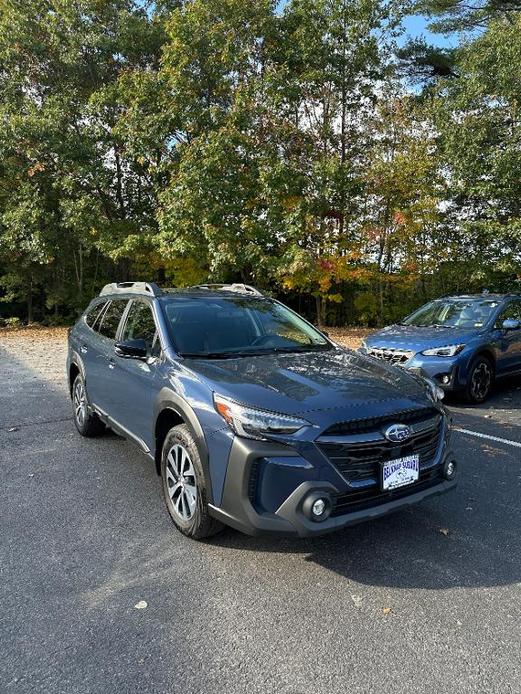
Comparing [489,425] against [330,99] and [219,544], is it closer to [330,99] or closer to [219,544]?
[219,544]

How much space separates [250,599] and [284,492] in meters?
0.61

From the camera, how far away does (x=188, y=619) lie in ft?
8.51

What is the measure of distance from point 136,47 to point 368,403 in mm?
18417

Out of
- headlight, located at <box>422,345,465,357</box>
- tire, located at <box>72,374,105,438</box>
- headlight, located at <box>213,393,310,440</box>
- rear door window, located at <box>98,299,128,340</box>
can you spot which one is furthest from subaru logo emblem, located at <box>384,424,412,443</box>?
headlight, located at <box>422,345,465,357</box>

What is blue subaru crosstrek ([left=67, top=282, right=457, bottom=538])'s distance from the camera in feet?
9.09

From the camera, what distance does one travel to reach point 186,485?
3.35 meters

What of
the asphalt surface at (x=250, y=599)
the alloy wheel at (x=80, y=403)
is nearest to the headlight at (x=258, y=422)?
the asphalt surface at (x=250, y=599)

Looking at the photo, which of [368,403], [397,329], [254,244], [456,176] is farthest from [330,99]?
[368,403]

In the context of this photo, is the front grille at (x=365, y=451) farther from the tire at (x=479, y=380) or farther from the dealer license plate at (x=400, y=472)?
the tire at (x=479, y=380)

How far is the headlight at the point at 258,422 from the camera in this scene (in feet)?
9.23

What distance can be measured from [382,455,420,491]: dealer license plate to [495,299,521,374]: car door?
5.06 metres

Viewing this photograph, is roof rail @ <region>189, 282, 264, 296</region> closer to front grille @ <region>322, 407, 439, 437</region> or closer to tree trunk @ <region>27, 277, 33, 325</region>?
front grille @ <region>322, 407, 439, 437</region>

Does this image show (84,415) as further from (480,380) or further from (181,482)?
(480,380)

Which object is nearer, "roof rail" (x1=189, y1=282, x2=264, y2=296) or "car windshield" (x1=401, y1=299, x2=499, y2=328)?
"roof rail" (x1=189, y1=282, x2=264, y2=296)
